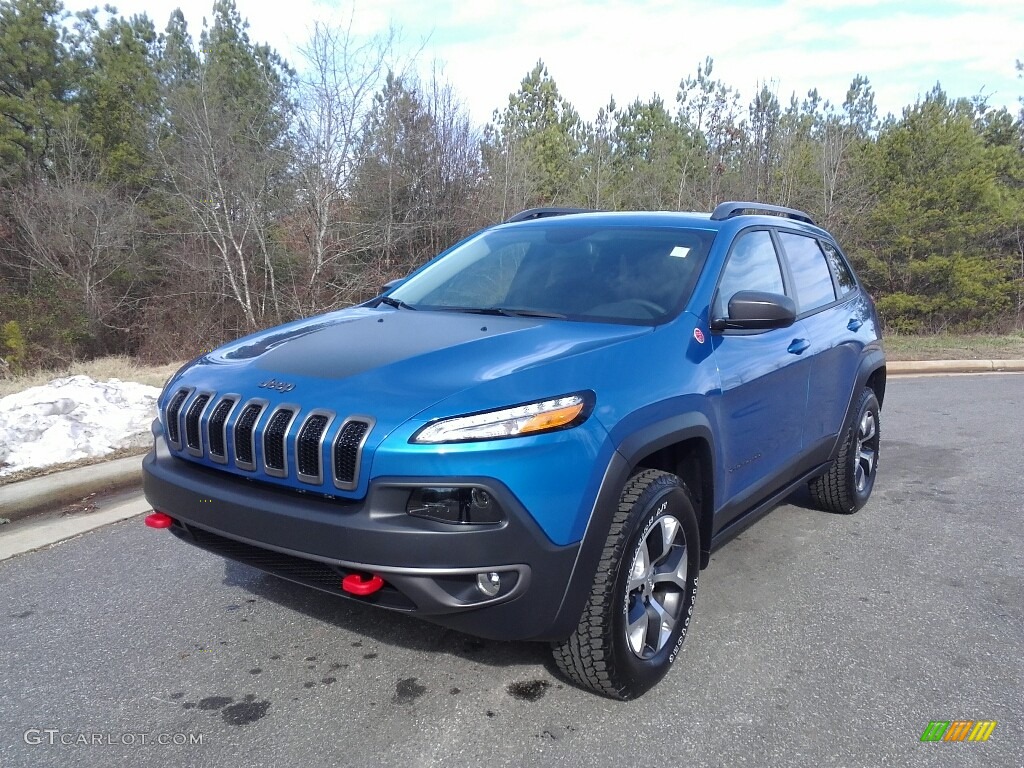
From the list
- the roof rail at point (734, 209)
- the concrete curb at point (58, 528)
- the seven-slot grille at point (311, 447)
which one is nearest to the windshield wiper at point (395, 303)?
the seven-slot grille at point (311, 447)

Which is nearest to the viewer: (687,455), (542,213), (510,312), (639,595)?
(639,595)

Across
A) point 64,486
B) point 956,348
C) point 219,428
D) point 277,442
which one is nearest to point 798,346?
point 277,442

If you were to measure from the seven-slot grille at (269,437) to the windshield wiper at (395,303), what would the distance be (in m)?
1.23

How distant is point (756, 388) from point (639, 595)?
1143 millimetres

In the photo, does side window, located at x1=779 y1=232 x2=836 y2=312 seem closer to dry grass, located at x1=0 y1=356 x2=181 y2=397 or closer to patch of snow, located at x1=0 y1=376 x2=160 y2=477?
patch of snow, located at x1=0 y1=376 x2=160 y2=477

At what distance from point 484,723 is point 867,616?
6.27 feet

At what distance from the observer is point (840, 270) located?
5125 mm

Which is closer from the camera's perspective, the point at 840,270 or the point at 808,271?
the point at 808,271

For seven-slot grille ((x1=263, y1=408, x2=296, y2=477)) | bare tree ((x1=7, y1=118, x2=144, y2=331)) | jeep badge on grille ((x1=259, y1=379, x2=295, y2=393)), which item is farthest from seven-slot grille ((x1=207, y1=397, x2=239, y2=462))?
bare tree ((x1=7, y1=118, x2=144, y2=331))

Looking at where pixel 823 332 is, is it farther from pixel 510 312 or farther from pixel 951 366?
pixel 951 366

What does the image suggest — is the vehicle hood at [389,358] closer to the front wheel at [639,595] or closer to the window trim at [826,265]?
the front wheel at [639,595]

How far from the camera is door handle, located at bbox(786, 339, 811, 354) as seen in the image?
3.93 meters

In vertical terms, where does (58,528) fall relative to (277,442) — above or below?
below

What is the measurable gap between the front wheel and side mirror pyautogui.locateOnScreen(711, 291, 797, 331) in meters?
0.75
